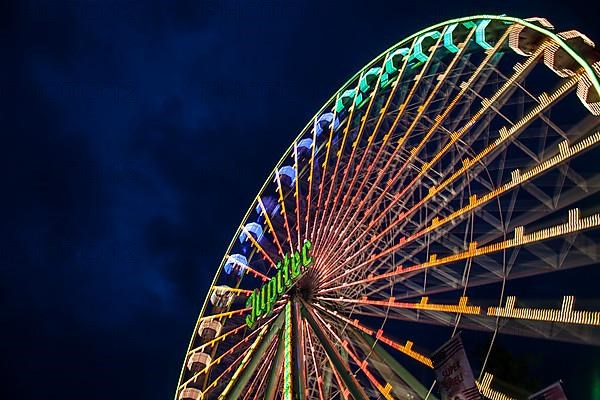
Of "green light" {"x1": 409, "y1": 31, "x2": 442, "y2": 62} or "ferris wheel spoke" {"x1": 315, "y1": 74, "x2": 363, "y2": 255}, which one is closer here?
"green light" {"x1": 409, "y1": 31, "x2": 442, "y2": 62}

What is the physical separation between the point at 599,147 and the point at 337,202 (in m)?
8.77

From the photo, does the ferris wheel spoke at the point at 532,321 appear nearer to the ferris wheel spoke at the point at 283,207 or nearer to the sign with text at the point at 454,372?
the sign with text at the point at 454,372

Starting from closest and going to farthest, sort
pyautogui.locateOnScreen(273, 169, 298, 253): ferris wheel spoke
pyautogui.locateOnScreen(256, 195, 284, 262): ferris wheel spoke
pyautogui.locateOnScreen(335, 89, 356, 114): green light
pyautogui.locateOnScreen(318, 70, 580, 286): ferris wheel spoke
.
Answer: pyautogui.locateOnScreen(318, 70, 580, 286): ferris wheel spoke, pyautogui.locateOnScreen(273, 169, 298, 253): ferris wheel spoke, pyautogui.locateOnScreen(256, 195, 284, 262): ferris wheel spoke, pyautogui.locateOnScreen(335, 89, 356, 114): green light

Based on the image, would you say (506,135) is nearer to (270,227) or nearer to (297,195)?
(297,195)

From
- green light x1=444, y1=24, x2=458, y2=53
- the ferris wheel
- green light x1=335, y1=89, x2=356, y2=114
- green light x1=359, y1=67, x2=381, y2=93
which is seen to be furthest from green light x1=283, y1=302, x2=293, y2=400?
green light x1=444, y1=24, x2=458, y2=53

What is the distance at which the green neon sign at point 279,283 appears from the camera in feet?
60.3

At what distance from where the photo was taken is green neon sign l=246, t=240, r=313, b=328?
18375 mm

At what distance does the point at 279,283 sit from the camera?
1898 cm

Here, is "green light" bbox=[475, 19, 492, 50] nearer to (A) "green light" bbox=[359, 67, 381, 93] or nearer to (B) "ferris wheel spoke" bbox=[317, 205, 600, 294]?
(A) "green light" bbox=[359, 67, 381, 93]

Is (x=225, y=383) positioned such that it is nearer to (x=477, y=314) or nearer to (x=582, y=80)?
(x=477, y=314)

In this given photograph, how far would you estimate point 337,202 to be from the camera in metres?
20.0

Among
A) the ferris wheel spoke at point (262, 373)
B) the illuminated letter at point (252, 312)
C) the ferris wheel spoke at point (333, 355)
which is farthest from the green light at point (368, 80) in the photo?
the ferris wheel spoke at point (262, 373)

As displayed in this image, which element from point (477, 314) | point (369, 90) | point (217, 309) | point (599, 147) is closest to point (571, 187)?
point (599, 147)

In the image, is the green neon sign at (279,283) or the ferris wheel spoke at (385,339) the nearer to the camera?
the ferris wheel spoke at (385,339)
